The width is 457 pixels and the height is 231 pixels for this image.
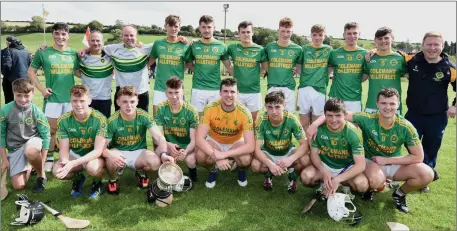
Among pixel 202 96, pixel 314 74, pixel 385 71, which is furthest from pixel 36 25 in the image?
pixel 385 71

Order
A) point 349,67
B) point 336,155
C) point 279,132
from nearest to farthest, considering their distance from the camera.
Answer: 1. point 336,155
2. point 279,132
3. point 349,67

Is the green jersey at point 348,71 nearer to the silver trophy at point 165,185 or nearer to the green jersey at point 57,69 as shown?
the silver trophy at point 165,185

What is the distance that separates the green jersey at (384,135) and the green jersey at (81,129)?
3.54 metres

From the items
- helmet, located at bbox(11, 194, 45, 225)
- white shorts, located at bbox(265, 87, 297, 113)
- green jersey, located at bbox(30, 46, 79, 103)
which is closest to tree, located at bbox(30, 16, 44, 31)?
green jersey, located at bbox(30, 46, 79, 103)

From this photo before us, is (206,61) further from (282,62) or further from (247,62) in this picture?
(282,62)

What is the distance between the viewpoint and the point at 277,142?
5246 millimetres

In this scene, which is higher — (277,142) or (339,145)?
(339,145)

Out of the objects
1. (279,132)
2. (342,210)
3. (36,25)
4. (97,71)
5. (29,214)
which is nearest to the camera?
(29,214)

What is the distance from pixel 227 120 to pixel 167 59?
192cm

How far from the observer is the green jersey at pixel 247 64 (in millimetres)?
6652

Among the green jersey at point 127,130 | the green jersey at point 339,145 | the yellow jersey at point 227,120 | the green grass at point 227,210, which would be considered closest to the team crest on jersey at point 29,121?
the green grass at point 227,210

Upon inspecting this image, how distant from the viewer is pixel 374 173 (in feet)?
15.4

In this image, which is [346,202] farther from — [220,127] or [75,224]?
[75,224]

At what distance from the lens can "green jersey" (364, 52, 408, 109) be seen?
591 centimetres
